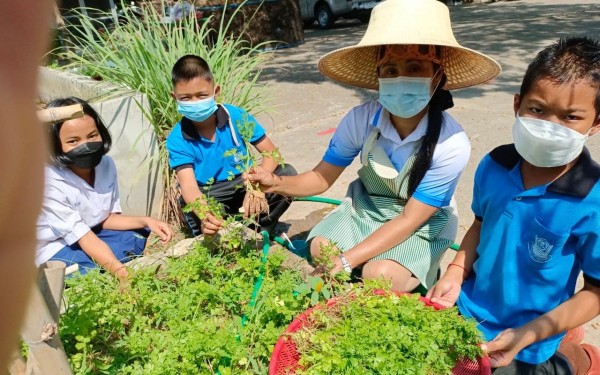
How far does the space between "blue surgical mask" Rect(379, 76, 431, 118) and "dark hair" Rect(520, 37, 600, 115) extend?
517mm

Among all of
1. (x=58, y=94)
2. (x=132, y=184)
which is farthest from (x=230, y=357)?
(x=58, y=94)

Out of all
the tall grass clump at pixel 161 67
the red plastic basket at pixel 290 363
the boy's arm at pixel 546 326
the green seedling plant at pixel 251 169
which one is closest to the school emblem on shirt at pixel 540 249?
the boy's arm at pixel 546 326

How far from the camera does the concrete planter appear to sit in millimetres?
3355

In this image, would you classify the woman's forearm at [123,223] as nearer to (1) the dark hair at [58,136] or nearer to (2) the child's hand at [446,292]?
(1) the dark hair at [58,136]

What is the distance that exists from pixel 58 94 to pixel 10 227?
4.25 metres

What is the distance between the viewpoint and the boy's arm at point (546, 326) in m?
1.68

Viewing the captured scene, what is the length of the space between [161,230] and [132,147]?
0.88 m

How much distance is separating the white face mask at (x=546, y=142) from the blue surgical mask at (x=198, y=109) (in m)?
1.79

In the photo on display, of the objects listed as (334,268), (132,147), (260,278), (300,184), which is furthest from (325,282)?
(132,147)

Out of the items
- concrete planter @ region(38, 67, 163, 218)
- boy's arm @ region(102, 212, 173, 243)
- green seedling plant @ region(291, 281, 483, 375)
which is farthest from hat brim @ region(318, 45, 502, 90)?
concrete planter @ region(38, 67, 163, 218)

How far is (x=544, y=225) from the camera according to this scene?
176cm

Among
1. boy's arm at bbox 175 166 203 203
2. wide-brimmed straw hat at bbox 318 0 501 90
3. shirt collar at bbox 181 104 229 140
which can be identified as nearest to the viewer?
wide-brimmed straw hat at bbox 318 0 501 90

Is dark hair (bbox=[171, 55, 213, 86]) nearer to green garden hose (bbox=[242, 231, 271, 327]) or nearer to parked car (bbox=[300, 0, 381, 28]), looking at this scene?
green garden hose (bbox=[242, 231, 271, 327])

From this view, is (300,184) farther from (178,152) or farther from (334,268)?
(178,152)
